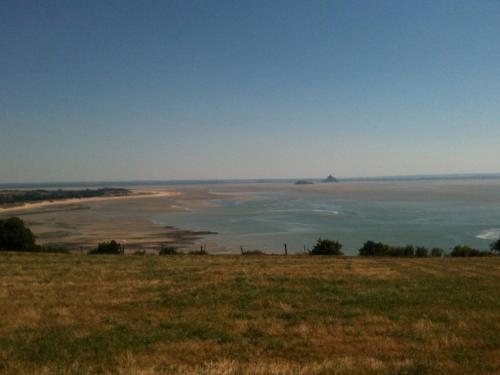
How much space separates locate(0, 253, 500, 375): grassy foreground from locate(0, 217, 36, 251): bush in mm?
22899

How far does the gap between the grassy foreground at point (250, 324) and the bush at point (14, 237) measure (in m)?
22.9

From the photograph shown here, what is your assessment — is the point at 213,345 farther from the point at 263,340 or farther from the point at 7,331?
the point at 7,331

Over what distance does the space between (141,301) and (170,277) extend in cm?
534

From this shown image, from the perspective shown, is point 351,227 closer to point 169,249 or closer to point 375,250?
point 375,250

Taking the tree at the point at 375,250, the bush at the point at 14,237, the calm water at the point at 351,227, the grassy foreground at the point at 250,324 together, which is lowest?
the calm water at the point at 351,227

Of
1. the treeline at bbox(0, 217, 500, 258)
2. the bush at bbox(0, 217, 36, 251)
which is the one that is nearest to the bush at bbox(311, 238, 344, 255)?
the treeline at bbox(0, 217, 500, 258)

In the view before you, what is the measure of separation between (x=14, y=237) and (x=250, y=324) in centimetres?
3610

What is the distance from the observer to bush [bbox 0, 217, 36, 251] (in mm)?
39375

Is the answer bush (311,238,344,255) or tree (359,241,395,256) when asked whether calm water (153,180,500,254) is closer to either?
tree (359,241,395,256)

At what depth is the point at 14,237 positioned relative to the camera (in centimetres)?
3944

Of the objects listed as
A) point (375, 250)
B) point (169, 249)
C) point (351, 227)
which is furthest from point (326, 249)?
point (351, 227)

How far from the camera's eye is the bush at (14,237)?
129ft

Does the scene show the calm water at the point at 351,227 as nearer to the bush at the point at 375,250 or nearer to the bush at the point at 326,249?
the bush at the point at 375,250

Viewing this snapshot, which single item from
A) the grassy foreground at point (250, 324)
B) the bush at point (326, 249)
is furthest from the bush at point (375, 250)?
the grassy foreground at point (250, 324)
